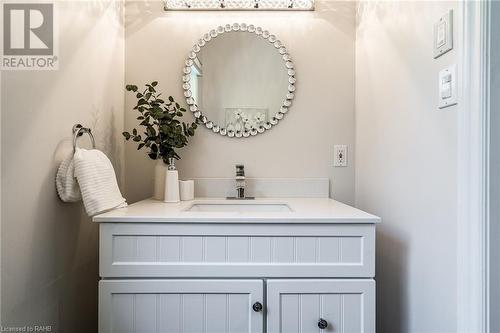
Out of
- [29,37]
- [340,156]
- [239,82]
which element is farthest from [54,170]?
[340,156]

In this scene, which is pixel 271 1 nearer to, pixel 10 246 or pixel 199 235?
pixel 199 235

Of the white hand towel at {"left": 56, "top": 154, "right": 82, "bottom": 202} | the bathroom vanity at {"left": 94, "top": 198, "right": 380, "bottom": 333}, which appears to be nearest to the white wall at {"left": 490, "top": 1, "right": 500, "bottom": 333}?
the bathroom vanity at {"left": 94, "top": 198, "right": 380, "bottom": 333}

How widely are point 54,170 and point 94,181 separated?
134mm

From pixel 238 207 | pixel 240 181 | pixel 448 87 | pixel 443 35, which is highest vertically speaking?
pixel 443 35

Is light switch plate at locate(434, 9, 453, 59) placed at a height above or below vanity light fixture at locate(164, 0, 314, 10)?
below

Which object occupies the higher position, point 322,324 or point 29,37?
point 29,37

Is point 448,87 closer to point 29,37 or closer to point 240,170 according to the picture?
point 240,170

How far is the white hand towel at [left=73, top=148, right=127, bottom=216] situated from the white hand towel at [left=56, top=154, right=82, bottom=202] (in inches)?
0.9

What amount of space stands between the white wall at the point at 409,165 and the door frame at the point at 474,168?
4 centimetres

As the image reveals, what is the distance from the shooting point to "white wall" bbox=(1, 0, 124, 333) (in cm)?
72

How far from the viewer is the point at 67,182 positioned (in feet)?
2.80

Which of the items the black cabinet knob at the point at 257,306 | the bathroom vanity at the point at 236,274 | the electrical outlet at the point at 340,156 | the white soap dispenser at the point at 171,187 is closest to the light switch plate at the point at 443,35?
the bathroom vanity at the point at 236,274

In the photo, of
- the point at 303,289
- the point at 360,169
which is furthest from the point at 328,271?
the point at 360,169

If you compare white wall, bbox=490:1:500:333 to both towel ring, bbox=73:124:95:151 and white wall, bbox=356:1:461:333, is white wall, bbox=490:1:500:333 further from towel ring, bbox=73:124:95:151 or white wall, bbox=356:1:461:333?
towel ring, bbox=73:124:95:151
